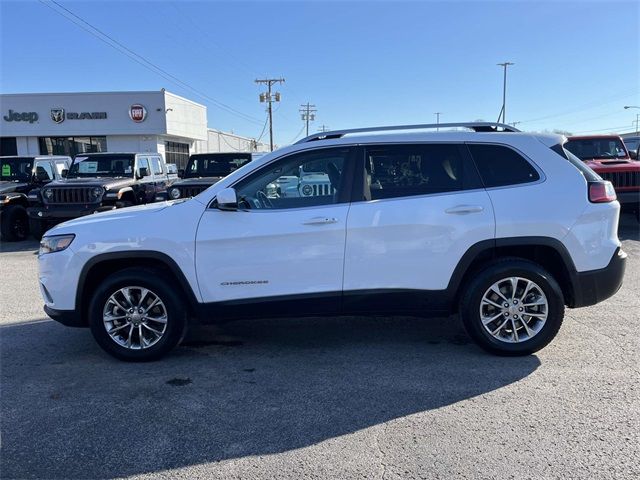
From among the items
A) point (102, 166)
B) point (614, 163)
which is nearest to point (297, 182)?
point (102, 166)

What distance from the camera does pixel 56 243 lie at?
4.52 metres

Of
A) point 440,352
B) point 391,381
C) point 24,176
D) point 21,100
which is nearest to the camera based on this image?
point 391,381

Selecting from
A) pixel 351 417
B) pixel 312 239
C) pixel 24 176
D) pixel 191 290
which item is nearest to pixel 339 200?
pixel 312 239

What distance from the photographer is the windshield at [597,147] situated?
12461mm

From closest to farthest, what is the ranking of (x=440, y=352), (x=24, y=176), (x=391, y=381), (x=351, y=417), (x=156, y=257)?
(x=351, y=417) < (x=391, y=381) < (x=156, y=257) < (x=440, y=352) < (x=24, y=176)

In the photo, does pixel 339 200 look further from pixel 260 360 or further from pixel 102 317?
pixel 102 317

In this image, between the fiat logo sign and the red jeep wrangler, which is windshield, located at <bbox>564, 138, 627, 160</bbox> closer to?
the red jeep wrangler

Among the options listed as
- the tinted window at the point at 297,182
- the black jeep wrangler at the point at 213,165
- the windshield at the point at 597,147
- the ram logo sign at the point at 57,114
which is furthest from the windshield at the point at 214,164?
the ram logo sign at the point at 57,114

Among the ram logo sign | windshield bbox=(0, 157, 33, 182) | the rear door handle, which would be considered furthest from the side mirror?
the ram logo sign

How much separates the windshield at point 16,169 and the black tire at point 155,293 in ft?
34.2

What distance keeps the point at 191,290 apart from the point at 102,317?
81cm

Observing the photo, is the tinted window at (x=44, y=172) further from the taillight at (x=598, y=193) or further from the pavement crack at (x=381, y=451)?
Answer: the taillight at (x=598, y=193)

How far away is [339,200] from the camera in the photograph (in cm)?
442

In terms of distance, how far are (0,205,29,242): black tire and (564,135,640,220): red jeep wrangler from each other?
40.4ft
